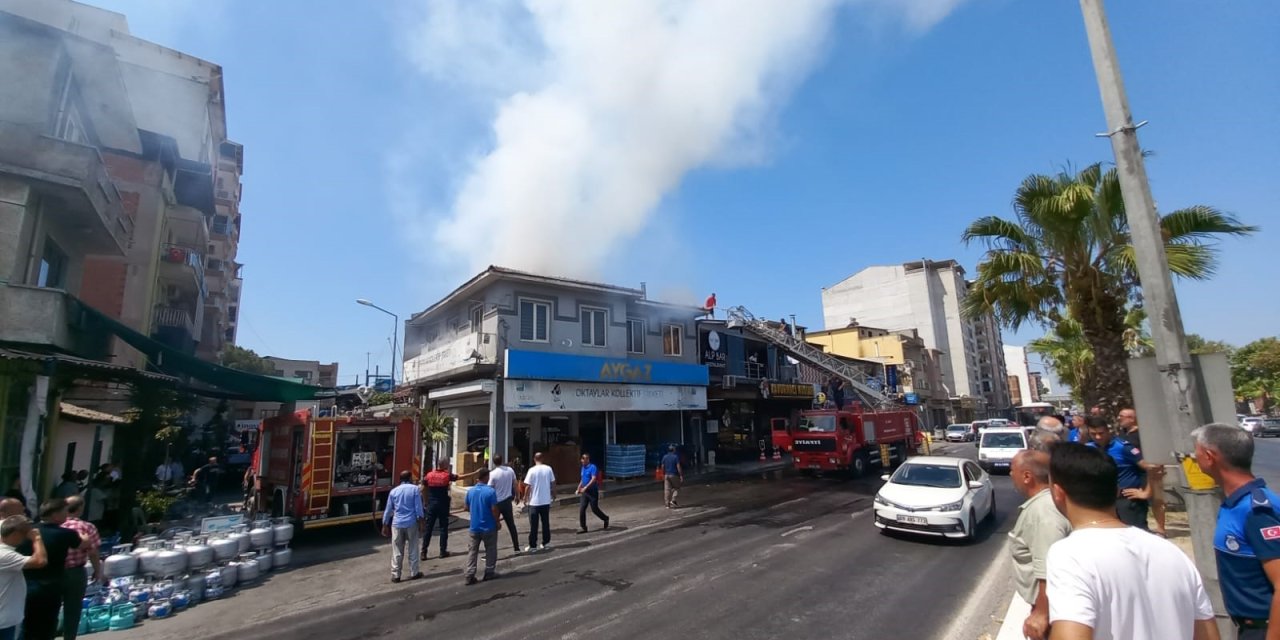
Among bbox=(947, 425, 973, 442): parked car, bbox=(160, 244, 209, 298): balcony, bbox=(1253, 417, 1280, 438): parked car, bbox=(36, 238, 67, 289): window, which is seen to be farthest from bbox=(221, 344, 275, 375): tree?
bbox=(1253, 417, 1280, 438): parked car

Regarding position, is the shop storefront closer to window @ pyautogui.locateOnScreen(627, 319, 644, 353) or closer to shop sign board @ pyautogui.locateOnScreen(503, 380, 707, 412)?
shop sign board @ pyautogui.locateOnScreen(503, 380, 707, 412)

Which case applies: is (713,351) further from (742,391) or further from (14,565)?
(14,565)

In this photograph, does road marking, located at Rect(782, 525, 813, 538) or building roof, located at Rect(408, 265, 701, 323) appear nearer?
road marking, located at Rect(782, 525, 813, 538)

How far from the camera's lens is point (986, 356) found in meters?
76.4

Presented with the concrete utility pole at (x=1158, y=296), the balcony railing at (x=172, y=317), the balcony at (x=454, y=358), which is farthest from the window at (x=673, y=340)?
the balcony railing at (x=172, y=317)

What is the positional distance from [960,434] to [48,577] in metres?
47.4

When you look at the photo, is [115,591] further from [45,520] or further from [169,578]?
[45,520]

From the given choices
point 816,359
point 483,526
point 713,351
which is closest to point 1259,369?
point 816,359

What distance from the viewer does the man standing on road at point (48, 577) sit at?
208 inches

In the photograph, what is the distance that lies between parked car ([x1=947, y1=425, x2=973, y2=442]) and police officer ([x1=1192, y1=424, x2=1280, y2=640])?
44289mm

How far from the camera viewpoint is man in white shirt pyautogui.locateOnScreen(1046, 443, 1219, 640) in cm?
200

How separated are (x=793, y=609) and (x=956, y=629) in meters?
1.69

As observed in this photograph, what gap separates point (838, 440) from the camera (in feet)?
59.0

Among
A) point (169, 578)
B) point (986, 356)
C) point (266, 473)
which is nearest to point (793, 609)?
point (169, 578)
